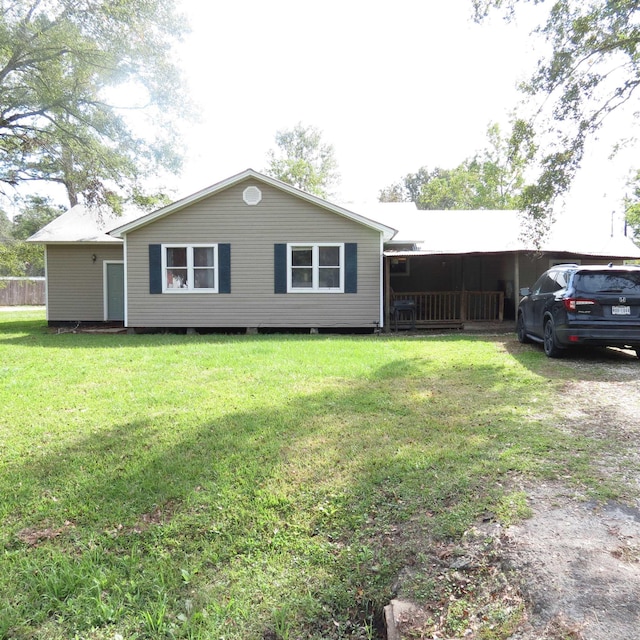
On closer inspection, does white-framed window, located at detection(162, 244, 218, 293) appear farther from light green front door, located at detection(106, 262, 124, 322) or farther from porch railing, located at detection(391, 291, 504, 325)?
porch railing, located at detection(391, 291, 504, 325)

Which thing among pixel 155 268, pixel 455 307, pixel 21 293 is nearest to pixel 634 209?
pixel 455 307

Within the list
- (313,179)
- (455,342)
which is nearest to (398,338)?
(455,342)

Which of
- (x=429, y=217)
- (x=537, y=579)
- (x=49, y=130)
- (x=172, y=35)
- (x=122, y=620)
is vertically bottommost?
(x=122, y=620)

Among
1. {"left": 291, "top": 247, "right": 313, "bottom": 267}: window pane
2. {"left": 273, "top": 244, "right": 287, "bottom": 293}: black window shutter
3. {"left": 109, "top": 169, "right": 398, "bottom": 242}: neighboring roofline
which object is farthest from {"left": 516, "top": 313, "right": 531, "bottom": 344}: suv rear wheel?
{"left": 273, "top": 244, "right": 287, "bottom": 293}: black window shutter

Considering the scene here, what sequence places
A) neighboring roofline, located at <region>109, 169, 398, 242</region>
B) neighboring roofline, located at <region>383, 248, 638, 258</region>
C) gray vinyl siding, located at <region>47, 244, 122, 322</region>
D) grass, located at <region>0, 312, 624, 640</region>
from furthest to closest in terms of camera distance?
gray vinyl siding, located at <region>47, 244, 122, 322</region> → neighboring roofline, located at <region>383, 248, 638, 258</region> → neighboring roofline, located at <region>109, 169, 398, 242</region> → grass, located at <region>0, 312, 624, 640</region>

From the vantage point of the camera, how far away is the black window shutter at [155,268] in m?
13.3

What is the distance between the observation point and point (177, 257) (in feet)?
44.3

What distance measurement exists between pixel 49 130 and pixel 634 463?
20.0 meters

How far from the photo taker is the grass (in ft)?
7.46

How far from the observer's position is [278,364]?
7926 millimetres

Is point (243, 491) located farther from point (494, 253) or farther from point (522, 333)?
point (494, 253)

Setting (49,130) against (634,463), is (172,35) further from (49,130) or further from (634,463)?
(634,463)

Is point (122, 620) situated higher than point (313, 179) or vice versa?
point (313, 179)

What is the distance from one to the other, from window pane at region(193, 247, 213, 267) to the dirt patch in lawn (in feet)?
37.8
